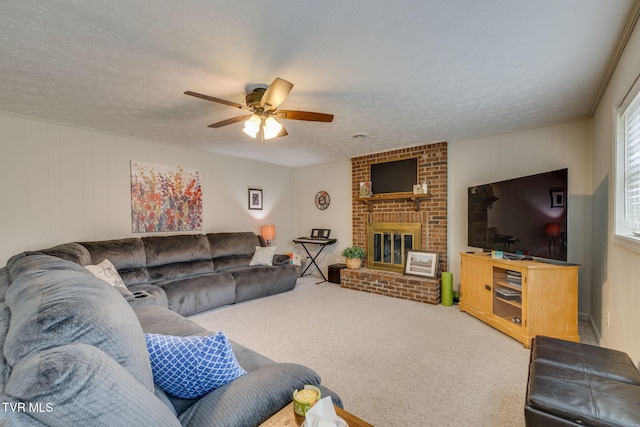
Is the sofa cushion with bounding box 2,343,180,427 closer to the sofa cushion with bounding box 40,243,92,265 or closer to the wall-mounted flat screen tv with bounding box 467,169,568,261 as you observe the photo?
the sofa cushion with bounding box 40,243,92,265

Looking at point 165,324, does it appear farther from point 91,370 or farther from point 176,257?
point 176,257

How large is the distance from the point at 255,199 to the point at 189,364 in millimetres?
4521

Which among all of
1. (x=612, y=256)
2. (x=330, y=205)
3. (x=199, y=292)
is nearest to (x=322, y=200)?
(x=330, y=205)

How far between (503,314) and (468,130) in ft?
7.16

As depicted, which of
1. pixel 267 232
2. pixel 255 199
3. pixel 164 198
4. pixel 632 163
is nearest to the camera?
pixel 632 163

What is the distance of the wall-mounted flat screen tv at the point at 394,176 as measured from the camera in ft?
14.9

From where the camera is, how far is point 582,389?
1.24 metres

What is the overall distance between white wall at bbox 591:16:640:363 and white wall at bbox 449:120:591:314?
221mm

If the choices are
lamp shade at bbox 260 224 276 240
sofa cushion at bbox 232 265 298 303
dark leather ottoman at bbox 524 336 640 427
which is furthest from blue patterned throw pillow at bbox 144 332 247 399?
lamp shade at bbox 260 224 276 240

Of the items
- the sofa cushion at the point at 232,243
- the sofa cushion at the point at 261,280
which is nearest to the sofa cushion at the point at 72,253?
the sofa cushion at the point at 232,243

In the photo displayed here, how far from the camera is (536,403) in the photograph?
1202 mm

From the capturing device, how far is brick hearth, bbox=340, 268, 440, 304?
13.0 ft

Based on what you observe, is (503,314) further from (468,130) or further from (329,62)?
(329,62)

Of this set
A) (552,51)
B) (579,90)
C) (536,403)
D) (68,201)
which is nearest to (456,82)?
(552,51)
